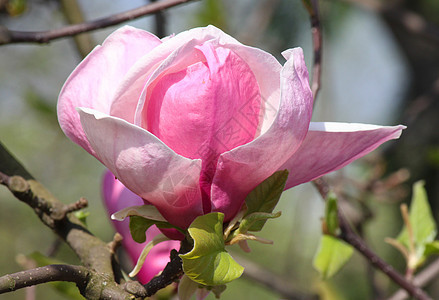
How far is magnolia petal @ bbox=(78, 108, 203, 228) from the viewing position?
295 mm

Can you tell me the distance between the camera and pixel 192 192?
1.07 ft

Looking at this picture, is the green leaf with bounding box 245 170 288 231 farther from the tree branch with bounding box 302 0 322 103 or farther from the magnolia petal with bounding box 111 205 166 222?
the tree branch with bounding box 302 0 322 103

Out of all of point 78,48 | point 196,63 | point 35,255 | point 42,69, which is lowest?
point 42,69

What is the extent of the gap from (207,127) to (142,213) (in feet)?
0.26

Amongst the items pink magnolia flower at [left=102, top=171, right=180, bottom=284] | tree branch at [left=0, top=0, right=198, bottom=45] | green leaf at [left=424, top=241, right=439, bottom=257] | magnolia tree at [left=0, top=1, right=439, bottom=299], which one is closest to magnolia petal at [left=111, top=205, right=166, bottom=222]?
magnolia tree at [left=0, top=1, right=439, bottom=299]

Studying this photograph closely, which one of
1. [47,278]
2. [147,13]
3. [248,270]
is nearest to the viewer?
[47,278]

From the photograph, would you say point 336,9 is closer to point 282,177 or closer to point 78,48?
point 78,48

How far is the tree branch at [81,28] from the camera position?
50cm

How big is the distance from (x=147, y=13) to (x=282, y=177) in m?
0.26

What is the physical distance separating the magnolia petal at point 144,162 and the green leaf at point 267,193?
0.04m

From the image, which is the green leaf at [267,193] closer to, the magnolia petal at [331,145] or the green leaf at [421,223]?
the magnolia petal at [331,145]

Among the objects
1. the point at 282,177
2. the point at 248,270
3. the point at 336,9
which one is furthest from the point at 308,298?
the point at 336,9

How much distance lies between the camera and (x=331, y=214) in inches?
22.2

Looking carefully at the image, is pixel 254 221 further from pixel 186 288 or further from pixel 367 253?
pixel 367 253
